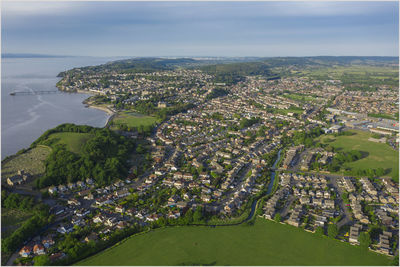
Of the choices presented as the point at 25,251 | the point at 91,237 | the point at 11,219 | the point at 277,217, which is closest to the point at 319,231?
the point at 277,217

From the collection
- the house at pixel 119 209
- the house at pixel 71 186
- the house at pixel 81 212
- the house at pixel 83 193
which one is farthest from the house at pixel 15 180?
the house at pixel 119 209

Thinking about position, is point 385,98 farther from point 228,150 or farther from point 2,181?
point 2,181

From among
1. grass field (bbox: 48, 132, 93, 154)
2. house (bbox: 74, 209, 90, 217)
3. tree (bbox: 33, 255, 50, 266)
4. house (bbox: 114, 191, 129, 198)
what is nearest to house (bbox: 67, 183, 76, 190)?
house (bbox: 74, 209, 90, 217)

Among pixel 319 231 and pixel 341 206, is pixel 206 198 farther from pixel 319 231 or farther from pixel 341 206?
pixel 341 206

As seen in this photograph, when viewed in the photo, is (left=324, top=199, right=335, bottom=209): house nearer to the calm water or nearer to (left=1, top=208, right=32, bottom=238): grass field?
(left=1, top=208, right=32, bottom=238): grass field

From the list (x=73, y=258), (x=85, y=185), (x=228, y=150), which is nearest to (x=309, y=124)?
(x=228, y=150)

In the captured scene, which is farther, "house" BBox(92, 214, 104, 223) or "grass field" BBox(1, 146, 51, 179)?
"grass field" BBox(1, 146, 51, 179)

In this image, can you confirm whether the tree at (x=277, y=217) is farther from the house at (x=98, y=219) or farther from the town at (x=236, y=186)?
the house at (x=98, y=219)
